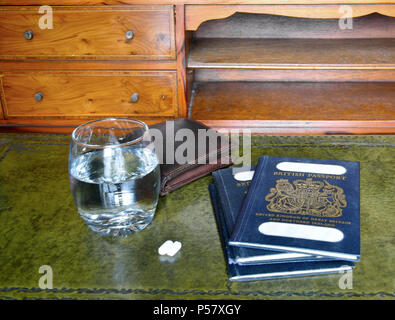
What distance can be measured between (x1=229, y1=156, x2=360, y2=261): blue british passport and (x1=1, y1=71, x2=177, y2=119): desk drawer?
40.4 inches

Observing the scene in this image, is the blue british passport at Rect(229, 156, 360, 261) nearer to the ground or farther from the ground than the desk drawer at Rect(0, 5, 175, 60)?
nearer to the ground

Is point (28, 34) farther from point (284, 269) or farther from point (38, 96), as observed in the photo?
point (284, 269)

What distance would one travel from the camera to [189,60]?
5.49 ft

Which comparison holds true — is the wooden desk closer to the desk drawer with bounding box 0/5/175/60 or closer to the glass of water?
the desk drawer with bounding box 0/5/175/60

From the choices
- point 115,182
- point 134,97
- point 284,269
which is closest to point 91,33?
point 134,97

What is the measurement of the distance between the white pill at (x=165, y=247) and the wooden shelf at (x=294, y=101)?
113 centimetres

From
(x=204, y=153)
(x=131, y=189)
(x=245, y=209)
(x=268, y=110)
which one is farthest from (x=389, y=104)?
(x=131, y=189)

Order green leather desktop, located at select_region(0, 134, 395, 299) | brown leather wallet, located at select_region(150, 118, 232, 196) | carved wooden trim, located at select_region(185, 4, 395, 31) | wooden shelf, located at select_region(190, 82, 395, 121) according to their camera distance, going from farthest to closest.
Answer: wooden shelf, located at select_region(190, 82, 395, 121) → carved wooden trim, located at select_region(185, 4, 395, 31) → brown leather wallet, located at select_region(150, 118, 232, 196) → green leather desktop, located at select_region(0, 134, 395, 299)

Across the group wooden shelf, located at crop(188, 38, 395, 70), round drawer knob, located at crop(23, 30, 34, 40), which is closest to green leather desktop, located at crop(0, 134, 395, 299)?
wooden shelf, located at crop(188, 38, 395, 70)

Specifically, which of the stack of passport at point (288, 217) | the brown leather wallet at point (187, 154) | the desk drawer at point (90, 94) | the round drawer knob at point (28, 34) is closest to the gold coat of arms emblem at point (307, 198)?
the stack of passport at point (288, 217)

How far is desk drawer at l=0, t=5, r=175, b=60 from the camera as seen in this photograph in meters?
1.61

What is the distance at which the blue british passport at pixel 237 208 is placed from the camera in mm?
571

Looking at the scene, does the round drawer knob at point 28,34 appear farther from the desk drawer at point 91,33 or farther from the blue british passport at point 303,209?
the blue british passport at point 303,209

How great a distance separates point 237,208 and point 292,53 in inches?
47.1
